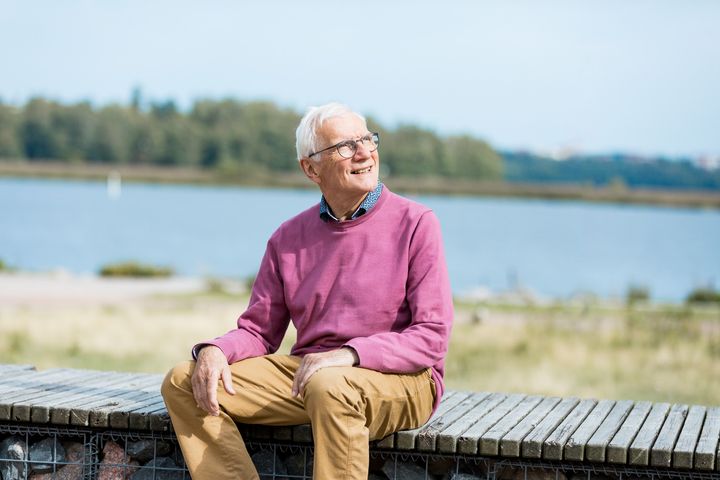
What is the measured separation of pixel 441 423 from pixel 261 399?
60cm

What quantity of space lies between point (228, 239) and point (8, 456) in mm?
41459

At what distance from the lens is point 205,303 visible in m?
14.4

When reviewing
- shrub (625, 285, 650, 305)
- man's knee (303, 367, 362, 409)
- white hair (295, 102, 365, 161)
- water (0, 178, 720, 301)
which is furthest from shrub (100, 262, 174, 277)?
man's knee (303, 367, 362, 409)

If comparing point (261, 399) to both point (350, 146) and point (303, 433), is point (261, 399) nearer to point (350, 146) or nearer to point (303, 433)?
point (303, 433)

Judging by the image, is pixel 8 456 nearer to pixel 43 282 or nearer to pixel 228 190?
pixel 43 282

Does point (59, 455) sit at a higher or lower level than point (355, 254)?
lower

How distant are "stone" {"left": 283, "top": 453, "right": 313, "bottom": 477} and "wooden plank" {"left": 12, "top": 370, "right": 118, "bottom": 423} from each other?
2.75 ft

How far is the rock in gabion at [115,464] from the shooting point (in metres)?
3.98

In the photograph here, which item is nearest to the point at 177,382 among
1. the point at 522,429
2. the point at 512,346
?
the point at 522,429

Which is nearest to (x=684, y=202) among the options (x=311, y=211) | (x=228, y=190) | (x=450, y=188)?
(x=450, y=188)

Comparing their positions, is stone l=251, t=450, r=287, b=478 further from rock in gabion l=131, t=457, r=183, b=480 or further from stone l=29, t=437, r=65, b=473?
stone l=29, t=437, r=65, b=473

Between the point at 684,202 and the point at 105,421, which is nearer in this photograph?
the point at 105,421

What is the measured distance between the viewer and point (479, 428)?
3.71 metres

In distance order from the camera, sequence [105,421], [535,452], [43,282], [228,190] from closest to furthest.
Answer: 1. [535,452]
2. [105,421]
3. [43,282]
4. [228,190]
